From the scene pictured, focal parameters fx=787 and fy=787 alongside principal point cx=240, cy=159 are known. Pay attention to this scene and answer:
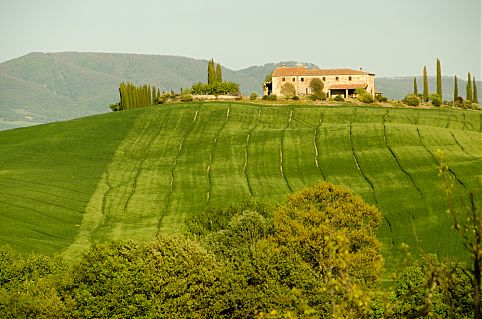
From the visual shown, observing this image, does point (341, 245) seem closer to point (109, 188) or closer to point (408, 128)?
point (109, 188)

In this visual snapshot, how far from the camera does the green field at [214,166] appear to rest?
76.7 m

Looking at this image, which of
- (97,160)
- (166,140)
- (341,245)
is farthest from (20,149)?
(341,245)

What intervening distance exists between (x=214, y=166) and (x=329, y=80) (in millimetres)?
66613

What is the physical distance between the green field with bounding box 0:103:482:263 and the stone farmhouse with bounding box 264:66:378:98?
3034 cm

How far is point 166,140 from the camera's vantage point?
11656cm

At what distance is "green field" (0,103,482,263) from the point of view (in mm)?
76688

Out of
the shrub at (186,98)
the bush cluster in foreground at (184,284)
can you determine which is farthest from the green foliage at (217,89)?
the bush cluster in foreground at (184,284)

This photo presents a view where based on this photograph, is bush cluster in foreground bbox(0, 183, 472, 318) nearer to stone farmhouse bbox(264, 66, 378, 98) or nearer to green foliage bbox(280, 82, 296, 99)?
green foliage bbox(280, 82, 296, 99)

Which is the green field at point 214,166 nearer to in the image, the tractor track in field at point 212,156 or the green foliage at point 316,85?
the tractor track in field at point 212,156

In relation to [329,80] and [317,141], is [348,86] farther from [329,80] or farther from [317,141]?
[317,141]

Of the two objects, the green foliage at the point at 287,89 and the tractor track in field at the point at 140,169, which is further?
the green foliage at the point at 287,89

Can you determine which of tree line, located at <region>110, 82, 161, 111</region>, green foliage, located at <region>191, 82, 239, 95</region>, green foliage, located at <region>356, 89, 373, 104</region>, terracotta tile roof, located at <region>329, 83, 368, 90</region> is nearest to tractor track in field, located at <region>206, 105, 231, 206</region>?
green foliage, located at <region>191, 82, 239, 95</region>

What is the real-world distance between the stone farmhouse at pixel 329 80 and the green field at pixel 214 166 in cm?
3034

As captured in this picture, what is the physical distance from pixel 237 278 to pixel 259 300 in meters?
A: 2.11
